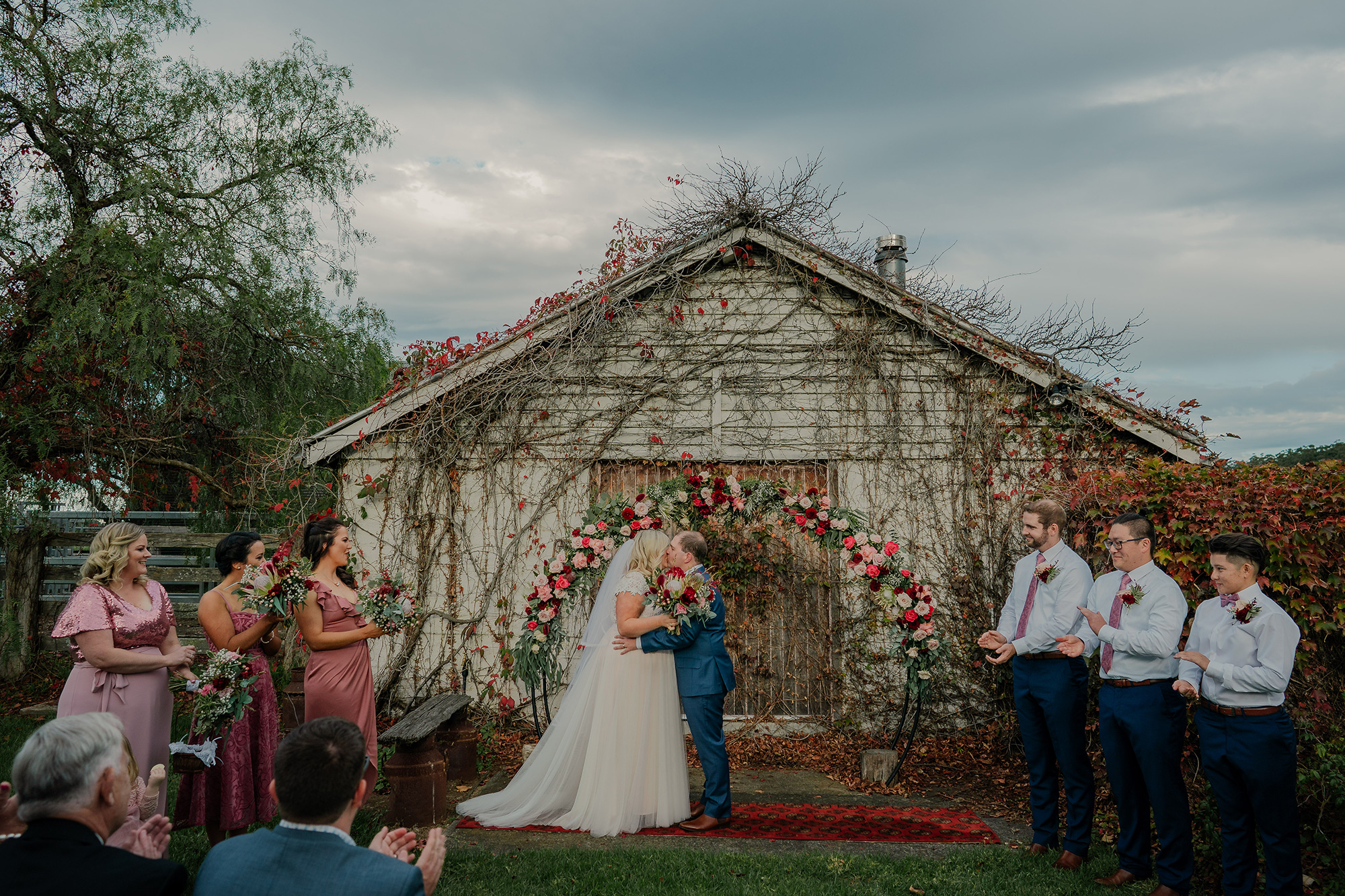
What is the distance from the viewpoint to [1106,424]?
8.36 meters

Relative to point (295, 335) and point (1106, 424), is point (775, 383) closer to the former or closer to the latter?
point (1106, 424)

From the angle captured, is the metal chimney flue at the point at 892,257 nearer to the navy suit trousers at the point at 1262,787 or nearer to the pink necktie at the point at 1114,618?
the pink necktie at the point at 1114,618

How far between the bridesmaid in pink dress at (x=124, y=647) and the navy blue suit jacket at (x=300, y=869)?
2779 mm

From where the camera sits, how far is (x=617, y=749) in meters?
5.82

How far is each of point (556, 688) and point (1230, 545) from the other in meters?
5.85

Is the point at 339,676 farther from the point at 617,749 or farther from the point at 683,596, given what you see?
the point at 683,596

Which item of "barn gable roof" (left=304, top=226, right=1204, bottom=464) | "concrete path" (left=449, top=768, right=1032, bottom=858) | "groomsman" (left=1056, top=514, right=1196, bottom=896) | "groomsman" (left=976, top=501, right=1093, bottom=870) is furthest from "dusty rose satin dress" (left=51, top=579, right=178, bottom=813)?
"groomsman" (left=1056, top=514, right=1196, bottom=896)

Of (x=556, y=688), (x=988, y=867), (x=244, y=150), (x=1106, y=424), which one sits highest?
(x=244, y=150)

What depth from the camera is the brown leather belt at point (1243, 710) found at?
4113 mm

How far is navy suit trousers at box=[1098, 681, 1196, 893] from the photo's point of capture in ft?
14.6

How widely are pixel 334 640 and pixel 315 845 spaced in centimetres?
312

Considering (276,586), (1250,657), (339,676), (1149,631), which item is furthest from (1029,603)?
(276,586)

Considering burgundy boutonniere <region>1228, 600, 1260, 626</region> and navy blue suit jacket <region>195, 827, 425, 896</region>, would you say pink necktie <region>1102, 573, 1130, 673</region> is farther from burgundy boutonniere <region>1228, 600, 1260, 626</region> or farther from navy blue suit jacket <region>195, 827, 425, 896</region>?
navy blue suit jacket <region>195, 827, 425, 896</region>

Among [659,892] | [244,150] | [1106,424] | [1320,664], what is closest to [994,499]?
[1106,424]
